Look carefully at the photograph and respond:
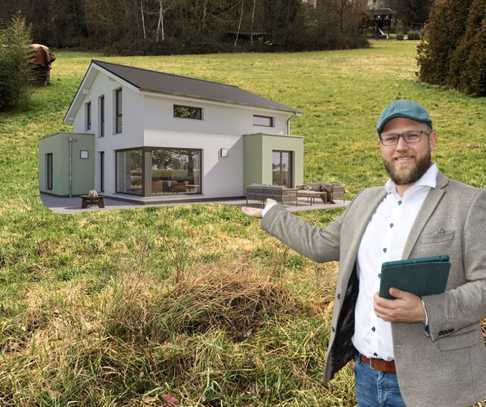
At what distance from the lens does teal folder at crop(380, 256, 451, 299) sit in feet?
5.19

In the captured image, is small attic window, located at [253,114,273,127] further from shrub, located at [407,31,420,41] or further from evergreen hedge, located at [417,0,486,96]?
shrub, located at [407,31,420,41]

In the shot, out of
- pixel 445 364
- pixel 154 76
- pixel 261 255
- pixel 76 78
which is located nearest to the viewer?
pixel 445 364

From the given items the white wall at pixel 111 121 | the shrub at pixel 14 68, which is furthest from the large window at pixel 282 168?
the shrub at pixel 14 68

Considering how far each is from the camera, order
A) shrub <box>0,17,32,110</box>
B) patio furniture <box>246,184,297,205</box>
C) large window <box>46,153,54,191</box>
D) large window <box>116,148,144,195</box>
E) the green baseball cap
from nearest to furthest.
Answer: the green baseball cap → patio furniture <box>246,184,297,205</box> → large window <box>116,148,144,195</box> → large window <box>46,153,54,191</box> → shrub <box>0,17,32,110</box>

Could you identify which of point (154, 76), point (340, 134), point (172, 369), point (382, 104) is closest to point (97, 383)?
point (172, 369)

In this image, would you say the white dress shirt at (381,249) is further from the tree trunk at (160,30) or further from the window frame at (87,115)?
the tree trunk at (160,30)

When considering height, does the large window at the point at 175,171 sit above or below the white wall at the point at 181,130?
below

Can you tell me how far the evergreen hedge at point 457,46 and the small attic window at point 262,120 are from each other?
16478 millimetres

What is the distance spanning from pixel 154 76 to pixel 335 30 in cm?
4428

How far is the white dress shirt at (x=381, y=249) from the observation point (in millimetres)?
1889

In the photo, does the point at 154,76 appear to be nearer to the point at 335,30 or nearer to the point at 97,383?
the point at 97,383

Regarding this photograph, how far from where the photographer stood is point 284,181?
63.3 feet

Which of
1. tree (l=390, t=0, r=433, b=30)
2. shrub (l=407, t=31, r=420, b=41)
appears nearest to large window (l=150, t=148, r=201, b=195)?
shrub (l=407, t=31, r=420, b=41)

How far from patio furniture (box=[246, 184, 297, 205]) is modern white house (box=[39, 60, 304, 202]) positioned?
287cm
